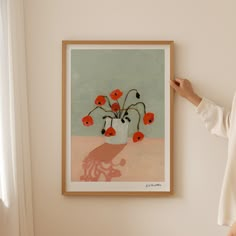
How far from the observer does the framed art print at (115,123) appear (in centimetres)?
197

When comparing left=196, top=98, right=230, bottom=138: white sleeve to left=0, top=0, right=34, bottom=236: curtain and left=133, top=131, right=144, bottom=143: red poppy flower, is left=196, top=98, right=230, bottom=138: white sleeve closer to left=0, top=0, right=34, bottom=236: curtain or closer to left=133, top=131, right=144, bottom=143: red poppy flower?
left=133, top=131, right=144, bottom=143: red poppy flower

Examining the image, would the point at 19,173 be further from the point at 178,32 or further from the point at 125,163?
the point at 178,32

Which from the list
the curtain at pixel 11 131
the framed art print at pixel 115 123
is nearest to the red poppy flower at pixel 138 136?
the framed art print at pixel 115 123

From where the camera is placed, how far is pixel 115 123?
77.7 inches

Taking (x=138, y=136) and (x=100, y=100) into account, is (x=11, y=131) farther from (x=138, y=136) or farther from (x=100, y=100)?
(x=138, y=136)

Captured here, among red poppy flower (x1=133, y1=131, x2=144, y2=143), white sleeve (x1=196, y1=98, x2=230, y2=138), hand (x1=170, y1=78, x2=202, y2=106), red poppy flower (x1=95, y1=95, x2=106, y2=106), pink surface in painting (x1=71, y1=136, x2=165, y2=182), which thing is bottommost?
pink surface in painting (x1=71, y1=136, x2=165, y2=182)

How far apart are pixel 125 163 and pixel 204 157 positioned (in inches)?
15.4

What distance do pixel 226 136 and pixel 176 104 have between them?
0.28 meters

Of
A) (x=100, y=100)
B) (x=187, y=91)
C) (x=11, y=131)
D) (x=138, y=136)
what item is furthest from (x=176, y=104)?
(x=11, y=131)

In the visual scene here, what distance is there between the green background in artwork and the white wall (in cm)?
8

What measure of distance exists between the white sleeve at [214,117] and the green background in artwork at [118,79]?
7.6 inches

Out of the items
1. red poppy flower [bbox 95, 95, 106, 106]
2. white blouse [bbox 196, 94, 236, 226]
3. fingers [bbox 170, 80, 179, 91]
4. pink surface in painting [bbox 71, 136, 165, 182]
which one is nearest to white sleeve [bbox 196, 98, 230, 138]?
white blouse [bbox 196, 94, 236, 226]

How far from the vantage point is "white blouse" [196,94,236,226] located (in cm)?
176

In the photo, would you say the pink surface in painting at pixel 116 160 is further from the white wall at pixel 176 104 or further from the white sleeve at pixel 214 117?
the white sleeve at pixel 214 117
